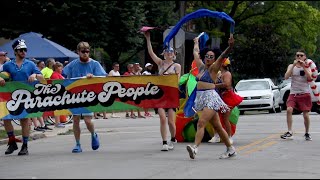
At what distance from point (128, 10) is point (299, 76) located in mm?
21495

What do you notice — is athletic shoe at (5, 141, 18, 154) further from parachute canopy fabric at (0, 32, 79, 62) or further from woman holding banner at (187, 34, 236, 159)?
parachute canopy fabric at (0, 32, 79, 62)

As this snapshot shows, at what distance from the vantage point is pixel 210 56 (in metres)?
12.7

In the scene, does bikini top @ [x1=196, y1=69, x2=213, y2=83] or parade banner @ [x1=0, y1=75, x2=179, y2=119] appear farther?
parade banner @ [x1=0, y1=75, x2=179, y2=119]

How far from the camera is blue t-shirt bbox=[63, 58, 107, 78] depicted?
1445 centimetres

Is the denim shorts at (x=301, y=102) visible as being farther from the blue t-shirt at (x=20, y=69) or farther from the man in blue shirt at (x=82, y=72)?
the blue t-shirt at (x=20, y=69)

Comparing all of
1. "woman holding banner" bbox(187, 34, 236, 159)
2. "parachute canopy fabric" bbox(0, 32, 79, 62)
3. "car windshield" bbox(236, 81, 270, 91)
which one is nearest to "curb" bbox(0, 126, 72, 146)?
"woman holding banner" bbox(187, 34, 236, 159)

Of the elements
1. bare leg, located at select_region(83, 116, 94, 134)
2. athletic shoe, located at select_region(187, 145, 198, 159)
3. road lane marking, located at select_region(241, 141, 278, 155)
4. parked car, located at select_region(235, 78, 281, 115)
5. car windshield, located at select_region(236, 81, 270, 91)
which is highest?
bare leg, located at select_region(83, 116, 94, 134)

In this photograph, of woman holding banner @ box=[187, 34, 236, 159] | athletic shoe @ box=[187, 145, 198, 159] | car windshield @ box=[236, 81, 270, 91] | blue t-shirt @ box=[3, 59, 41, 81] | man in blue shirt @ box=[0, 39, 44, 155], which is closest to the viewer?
athletic shoe @ box=[187, 145, 198, 159]

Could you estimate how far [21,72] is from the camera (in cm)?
1439

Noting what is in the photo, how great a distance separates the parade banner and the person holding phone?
10.6ft

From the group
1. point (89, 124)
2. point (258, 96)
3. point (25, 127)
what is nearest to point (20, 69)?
point (25, 127)

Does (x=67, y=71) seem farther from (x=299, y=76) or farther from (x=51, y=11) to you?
(x=51, y=11)

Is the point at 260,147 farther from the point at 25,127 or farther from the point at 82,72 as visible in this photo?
the point at 25,127

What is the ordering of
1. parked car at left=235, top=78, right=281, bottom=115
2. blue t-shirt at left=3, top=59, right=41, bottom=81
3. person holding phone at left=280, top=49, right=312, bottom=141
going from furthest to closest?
parked car at left=235, top=78, right=281, bottom=115 → person holding phone at left=280, top=49, right=312, bottom=141 → blue t-shirt at left=3, top=59, right=41, bottom=81
